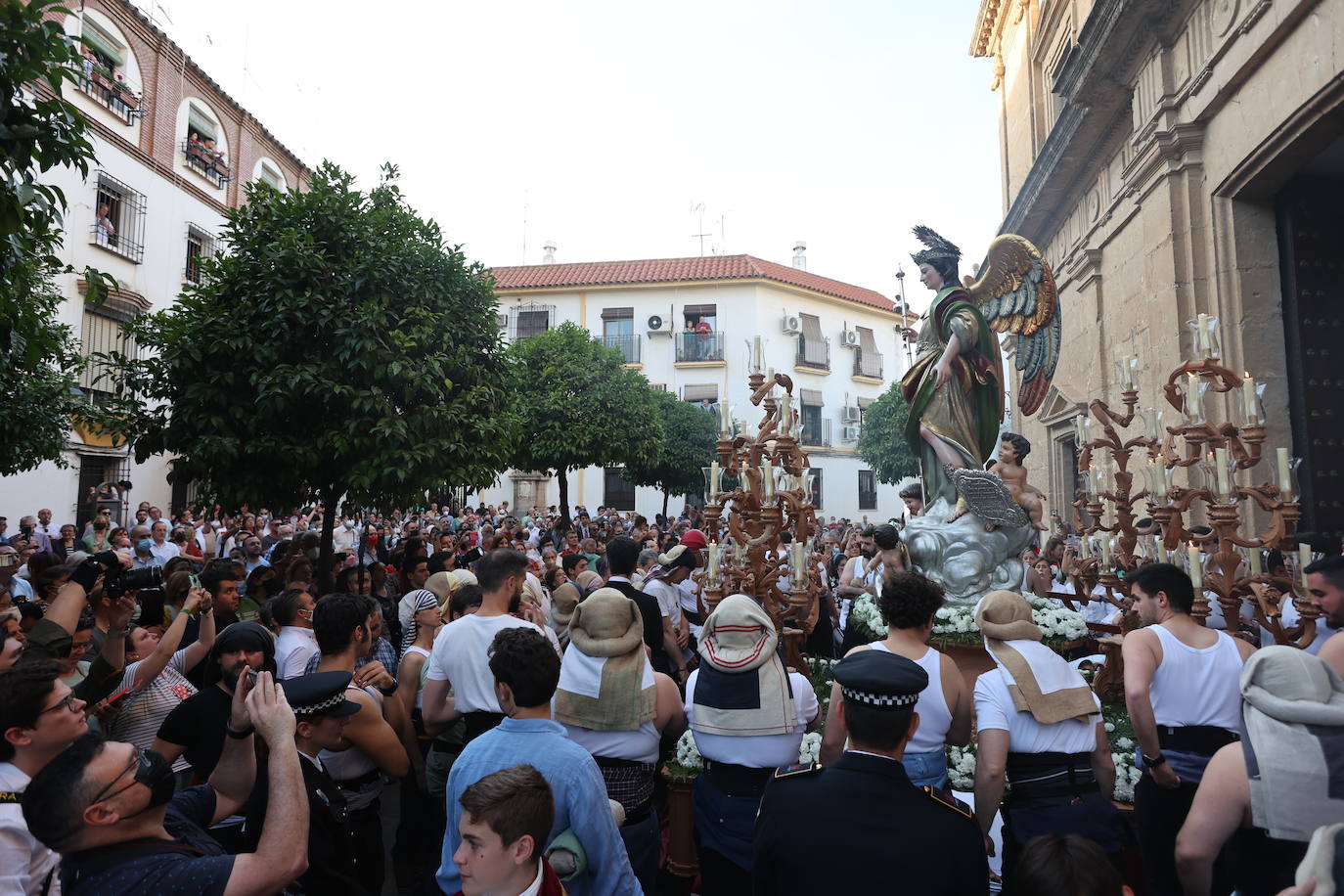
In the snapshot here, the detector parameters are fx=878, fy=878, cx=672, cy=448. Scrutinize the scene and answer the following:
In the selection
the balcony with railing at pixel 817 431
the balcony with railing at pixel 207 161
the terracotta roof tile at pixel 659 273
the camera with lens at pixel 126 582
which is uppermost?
the terracotta roof tile at pixel 659 273

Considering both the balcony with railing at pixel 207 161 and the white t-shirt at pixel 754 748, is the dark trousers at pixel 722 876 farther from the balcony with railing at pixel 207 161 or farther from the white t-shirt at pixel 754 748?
the balcony with railing at pixel 207 161

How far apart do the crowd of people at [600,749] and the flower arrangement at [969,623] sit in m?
1.55

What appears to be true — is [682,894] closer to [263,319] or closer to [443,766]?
[443,766]

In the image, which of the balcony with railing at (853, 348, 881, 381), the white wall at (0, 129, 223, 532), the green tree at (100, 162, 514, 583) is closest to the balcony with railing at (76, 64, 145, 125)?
the white wall at (0, 129, 223, 532)

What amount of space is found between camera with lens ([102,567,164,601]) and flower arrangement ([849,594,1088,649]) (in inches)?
164

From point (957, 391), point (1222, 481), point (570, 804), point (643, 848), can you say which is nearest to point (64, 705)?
point (570, 804)

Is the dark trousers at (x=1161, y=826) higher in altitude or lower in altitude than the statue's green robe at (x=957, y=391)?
lower

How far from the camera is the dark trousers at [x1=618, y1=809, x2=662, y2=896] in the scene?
3.19 meters

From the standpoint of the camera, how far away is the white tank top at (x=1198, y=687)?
331cm

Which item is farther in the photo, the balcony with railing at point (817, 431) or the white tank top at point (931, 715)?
the balcony with railing at point (817, 431)

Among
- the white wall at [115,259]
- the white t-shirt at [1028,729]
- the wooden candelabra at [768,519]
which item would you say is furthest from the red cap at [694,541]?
the white wall at [115,259]

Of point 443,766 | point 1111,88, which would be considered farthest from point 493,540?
point 1111,88

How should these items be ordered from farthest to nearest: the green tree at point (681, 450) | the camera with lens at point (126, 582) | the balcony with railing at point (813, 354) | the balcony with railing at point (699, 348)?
the balcony with railing at point (813, 354) → the balcony with railing at point (699, 348) → the green tree at point (681, 450) → the camera with lens at point (126, 582)

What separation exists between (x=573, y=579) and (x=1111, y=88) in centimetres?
941
